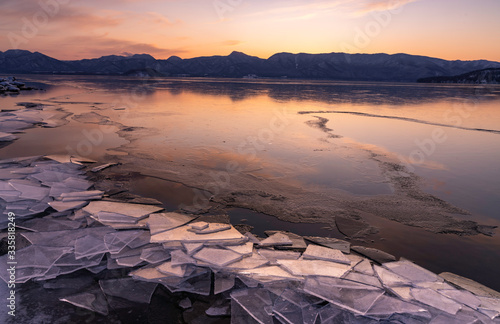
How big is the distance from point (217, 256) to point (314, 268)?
1255 mm

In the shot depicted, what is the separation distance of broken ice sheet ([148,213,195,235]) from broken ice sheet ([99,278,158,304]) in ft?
3.05

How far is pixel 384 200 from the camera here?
5.82m

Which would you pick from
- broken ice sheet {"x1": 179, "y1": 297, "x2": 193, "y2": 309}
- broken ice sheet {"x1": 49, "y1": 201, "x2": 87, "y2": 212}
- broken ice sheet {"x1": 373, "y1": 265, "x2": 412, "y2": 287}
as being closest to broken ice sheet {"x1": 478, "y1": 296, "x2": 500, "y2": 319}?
broken ice sheet {"x1": 373, "y1": 265, "x2": 412, "y2": 287}

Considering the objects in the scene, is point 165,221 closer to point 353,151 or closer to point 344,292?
point 344,292

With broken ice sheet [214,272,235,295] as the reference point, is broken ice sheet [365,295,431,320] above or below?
above

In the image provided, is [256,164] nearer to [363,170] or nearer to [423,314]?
[363,170]

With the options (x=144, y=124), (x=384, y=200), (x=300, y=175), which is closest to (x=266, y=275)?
(x=384, y=200)

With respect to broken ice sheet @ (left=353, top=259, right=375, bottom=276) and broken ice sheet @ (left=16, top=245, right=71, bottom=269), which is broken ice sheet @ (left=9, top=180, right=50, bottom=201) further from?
broken ice sheet @ (left=353, top=259, right=375, bottom=276)

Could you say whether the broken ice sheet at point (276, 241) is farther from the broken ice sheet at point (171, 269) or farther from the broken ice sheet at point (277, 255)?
the broken ice sheet at point (171, 269)

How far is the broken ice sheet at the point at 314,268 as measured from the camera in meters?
3.49

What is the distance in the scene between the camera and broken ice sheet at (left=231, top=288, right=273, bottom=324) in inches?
115

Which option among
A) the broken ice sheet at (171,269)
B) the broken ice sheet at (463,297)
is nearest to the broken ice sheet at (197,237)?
the broken ice sheet at (171,269)

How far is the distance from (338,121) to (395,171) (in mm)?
8332

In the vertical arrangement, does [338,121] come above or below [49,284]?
above
